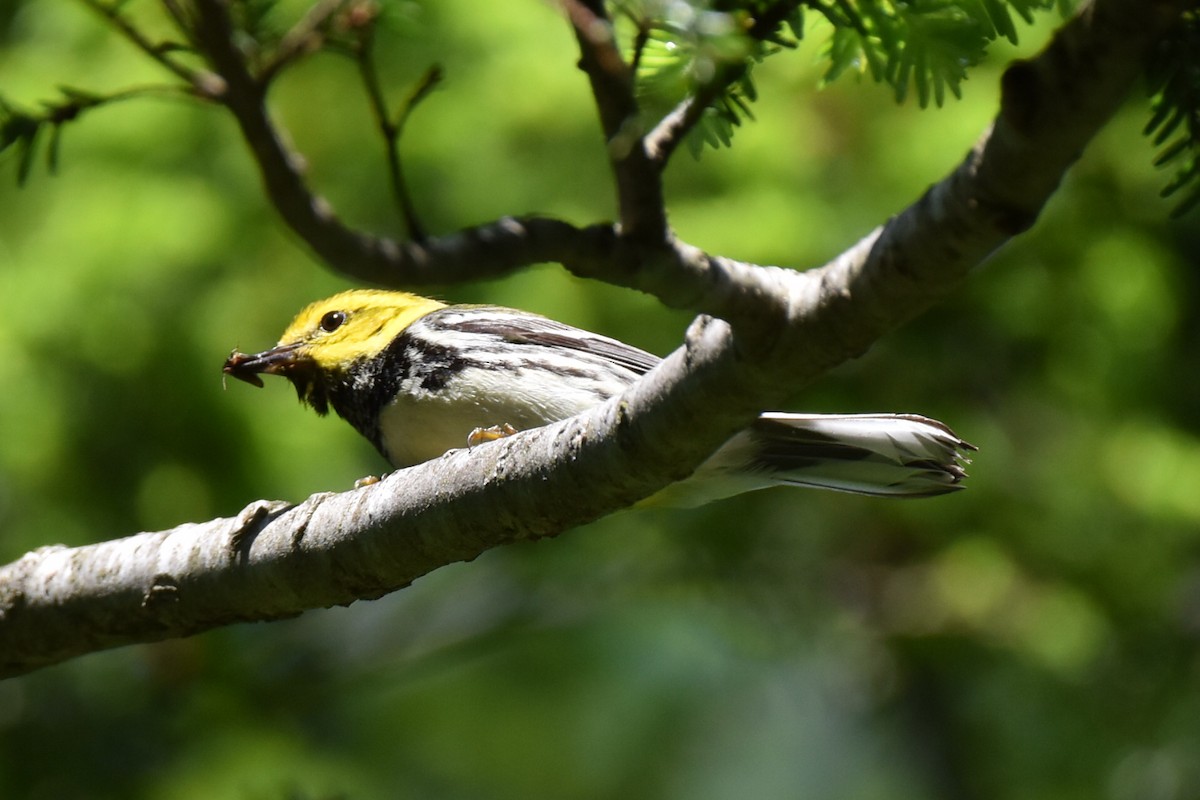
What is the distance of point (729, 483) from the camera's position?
341 centimetres

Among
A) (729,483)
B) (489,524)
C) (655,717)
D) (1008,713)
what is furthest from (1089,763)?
(489,524)

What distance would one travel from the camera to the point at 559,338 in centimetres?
372

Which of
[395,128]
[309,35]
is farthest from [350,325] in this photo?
[395,128]

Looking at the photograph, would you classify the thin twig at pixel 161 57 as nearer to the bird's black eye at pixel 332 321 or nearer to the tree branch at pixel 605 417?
the tree branch at pixel 605 417

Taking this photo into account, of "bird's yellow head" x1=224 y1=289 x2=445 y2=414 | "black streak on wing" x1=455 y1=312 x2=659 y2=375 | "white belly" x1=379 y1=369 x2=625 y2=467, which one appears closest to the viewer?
"white belly" x1=379 y1=369 x2=625 y2=467

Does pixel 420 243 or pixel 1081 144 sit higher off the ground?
pixel 1081 144

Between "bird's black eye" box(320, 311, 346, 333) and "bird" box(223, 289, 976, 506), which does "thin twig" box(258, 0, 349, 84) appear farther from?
"bird's black eye" box(320, 311, 346, 333)

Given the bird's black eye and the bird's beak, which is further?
the bird's black eye

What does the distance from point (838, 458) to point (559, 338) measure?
2.93 feet

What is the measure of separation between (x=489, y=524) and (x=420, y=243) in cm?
85

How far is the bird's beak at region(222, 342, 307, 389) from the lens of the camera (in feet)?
12.6

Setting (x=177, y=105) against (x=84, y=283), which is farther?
(x=177, y=105)

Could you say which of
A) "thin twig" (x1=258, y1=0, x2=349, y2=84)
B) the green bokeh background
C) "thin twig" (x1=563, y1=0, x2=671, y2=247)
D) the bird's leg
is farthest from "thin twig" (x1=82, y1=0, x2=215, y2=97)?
the green bokeh background

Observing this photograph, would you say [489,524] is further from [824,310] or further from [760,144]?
[760,144]
